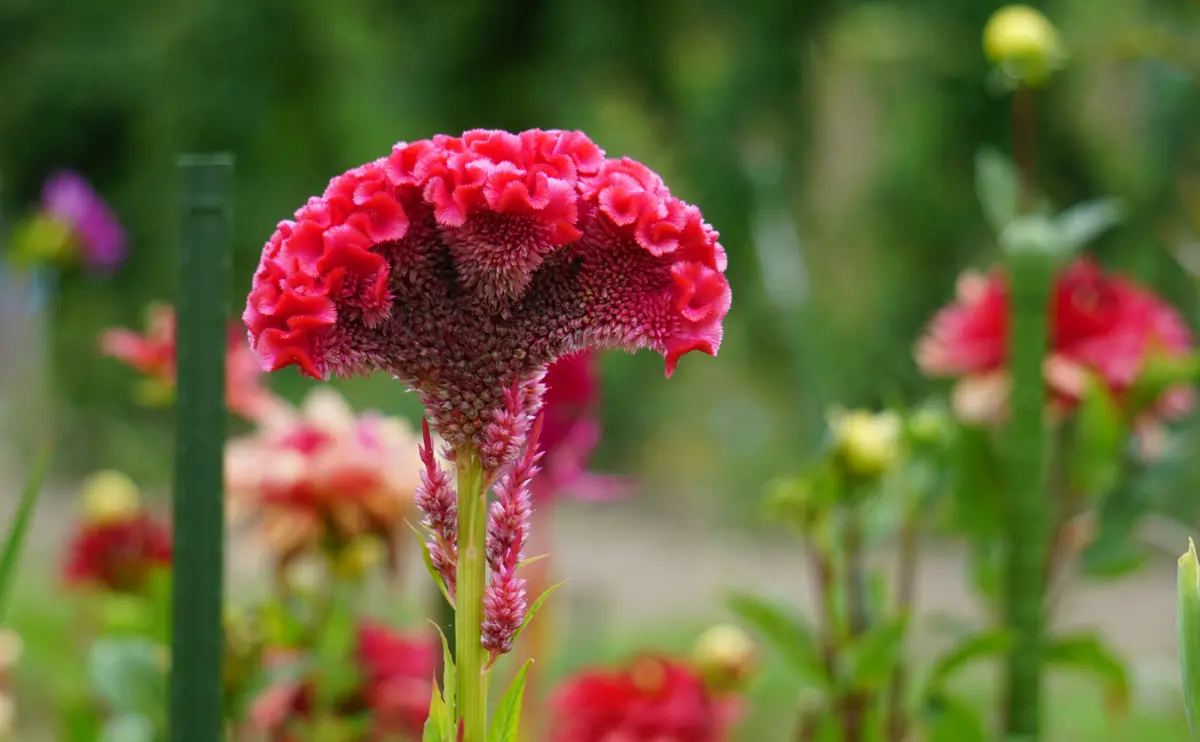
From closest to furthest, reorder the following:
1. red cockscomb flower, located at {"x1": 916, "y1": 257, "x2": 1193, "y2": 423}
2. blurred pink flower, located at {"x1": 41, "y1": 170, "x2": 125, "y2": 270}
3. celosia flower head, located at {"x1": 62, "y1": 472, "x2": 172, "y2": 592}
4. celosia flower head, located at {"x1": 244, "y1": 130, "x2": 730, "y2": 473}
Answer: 1. celosia flower head, located at {"x1": 244, "y1": 130, "x2": 730, "y2": 473}
2. red cockscomb flower, located at {"x1": 916, "y1": 257, "x2": 1193, "y2": 423}
3. celosia flower head, located at {"x1": 62, "y1": 472, "x2": 172, "y2": 592}
4. blurred pink flower, located at {"x1": 41, "y1": 170, "x2": 125, "y2": 270}

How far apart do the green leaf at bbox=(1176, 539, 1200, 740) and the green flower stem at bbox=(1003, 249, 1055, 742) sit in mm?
273

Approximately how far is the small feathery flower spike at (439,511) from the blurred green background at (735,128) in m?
1.55

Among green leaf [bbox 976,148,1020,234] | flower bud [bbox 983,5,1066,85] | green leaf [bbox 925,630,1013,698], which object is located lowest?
green leaf [bbox 925,630,1013,698]

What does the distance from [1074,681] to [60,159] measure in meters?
2.89

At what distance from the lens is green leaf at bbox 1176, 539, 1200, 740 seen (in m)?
0.35

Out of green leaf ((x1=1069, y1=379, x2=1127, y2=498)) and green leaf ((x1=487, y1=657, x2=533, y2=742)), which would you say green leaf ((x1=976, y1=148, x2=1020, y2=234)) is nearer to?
green leaf ((x1=1069, y1=379, x2=1127, y2=498))

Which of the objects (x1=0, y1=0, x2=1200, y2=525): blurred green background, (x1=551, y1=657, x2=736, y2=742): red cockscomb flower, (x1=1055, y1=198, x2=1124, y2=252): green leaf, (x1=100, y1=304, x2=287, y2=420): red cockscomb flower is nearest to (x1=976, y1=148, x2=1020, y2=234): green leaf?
(x1=1055, y1=198, x2=1124, y2=252): green leaf

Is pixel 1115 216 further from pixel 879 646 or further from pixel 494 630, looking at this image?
pixel 494 630

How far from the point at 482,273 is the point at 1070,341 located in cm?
49

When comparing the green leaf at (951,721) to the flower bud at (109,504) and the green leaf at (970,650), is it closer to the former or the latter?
the green leaf at (970,650)

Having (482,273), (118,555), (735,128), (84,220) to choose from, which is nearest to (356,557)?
(118,555)

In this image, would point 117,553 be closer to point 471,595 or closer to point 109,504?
point 109,504

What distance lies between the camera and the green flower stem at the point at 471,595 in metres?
0.31

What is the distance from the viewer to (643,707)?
691mm
